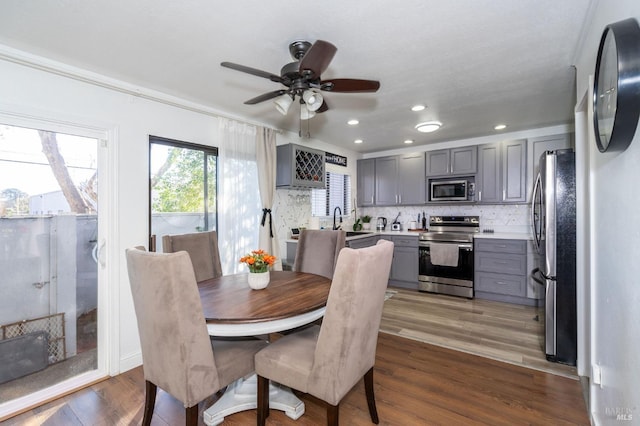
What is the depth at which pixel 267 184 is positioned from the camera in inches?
143

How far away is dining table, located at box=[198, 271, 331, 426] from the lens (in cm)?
150

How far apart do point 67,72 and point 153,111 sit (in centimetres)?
65

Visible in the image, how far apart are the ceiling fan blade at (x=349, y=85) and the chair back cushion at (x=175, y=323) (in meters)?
1.28

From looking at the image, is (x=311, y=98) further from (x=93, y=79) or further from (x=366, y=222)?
(x=366, y=222)

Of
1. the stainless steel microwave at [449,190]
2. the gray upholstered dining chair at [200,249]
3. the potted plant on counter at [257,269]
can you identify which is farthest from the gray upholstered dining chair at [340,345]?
the stainless steel microwave at [449,190]

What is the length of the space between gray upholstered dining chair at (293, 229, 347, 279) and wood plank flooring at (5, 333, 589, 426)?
970mm

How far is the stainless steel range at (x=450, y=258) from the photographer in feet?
14.0

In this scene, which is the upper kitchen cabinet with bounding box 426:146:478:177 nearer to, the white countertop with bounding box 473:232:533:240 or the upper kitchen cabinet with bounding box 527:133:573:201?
the upper kitchen cabinet with bounding box 527:133:573:201

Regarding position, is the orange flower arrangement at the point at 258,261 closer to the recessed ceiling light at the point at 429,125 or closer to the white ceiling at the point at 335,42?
the white ceiling at the point at 335,42

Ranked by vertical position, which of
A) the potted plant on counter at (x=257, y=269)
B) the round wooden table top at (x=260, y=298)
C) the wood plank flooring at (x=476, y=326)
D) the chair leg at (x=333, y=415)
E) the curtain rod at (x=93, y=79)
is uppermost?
the curtain rod at (x=93, y=79)

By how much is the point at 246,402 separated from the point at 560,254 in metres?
2.68

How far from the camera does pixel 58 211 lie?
2.26m

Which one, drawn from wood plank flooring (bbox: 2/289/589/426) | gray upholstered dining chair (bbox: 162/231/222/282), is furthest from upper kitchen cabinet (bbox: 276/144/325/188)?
wood plank flooring (bbox: 2/289/589/426)

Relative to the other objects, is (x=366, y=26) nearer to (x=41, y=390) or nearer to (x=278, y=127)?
(x=278, y=127)
